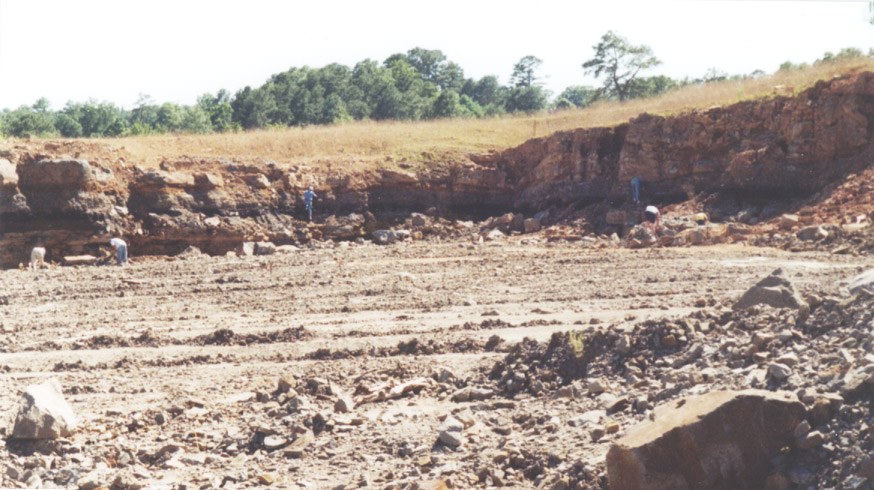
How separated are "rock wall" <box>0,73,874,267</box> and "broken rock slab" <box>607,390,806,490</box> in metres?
16.5

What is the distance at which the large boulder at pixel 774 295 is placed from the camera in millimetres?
7180

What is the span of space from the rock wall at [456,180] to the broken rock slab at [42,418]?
48.9ft

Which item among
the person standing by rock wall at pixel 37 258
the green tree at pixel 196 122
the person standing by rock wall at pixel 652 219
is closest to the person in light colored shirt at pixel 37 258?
the person standing by rock wall at pixel 37 258

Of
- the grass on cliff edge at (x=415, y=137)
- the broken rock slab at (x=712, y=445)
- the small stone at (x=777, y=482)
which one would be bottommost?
the small stone at (x=777, y=482)

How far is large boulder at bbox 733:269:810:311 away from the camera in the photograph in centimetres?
718

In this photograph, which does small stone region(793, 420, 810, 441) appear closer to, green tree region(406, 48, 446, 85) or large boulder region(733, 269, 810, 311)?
large boulder region(733, 269, 810, 311)

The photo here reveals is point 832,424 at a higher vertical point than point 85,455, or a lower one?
higher

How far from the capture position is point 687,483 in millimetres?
4520

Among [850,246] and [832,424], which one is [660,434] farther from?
[850,246]

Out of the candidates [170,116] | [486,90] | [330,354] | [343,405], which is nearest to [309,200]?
[330,354]

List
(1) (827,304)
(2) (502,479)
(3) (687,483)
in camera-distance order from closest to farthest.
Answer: (3) (687,483)
(2) (502,479)
(1) (827,304)

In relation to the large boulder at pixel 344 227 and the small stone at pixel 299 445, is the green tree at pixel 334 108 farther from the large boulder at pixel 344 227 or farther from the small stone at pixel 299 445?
the small stone at pixel 299 445

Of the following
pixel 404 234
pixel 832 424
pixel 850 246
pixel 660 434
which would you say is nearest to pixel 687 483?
pixel 660 434

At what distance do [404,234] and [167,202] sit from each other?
5.91 metres
